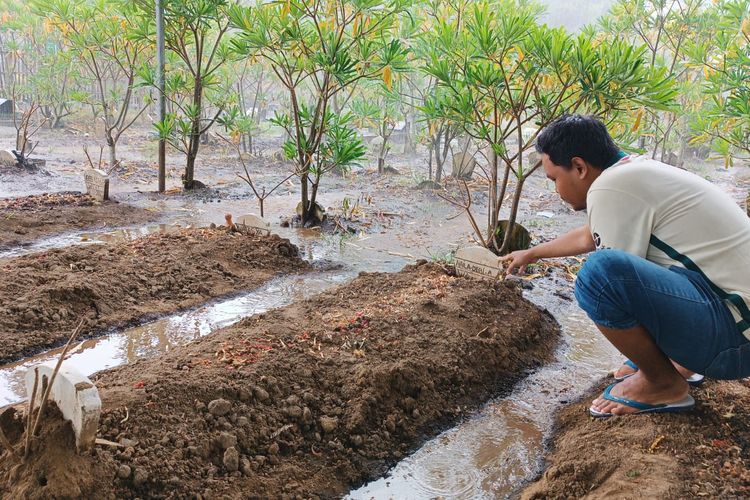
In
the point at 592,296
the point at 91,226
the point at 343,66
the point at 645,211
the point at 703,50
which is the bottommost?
the point at 91,226

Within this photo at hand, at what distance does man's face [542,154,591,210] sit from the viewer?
90.7 inches

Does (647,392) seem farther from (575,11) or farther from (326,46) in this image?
(575,11)

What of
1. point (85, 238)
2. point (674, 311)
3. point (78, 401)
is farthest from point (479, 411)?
point (85, 238)

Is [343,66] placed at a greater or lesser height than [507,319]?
greater

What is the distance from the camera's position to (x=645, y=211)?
2074mm

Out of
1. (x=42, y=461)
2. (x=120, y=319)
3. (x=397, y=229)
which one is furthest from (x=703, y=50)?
(x=42, y=461)

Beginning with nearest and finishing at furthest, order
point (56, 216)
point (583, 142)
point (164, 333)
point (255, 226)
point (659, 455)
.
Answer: point (659, 455), point (583, 142), point (164, 333), point (255, 226), point (56, 216)

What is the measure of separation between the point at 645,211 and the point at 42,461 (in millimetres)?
2117

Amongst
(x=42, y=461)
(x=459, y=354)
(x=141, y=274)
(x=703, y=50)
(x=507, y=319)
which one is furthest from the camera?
(x=703, y=50)

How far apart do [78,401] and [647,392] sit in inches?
80.1

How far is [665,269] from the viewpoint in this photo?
6.77 ft

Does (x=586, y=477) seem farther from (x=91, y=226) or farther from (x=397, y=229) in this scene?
(x=91, y=226)

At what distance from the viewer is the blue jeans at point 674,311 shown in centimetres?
201

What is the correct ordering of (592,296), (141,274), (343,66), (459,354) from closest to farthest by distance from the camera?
(592,296)
(459,354)
(141,274)
(343,66)
